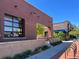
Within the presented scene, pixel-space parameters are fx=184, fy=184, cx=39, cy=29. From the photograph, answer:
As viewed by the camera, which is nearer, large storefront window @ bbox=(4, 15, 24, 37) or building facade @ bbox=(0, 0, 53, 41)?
building facade @ bbox=(0, 0, 53, 41)

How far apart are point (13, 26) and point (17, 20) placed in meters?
1.15

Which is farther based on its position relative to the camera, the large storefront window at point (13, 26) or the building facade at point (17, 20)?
the large storefront window at point (13, 26)

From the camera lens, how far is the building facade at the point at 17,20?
1736 cm

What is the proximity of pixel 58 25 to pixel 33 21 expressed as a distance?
32.2 meters

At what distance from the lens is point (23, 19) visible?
21969 millimetres

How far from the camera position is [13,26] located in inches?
782

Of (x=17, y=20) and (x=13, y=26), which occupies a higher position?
(x=17, y=20)

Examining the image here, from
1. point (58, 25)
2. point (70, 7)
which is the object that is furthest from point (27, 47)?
point (58, 25)

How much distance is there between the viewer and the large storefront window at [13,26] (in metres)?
18.4

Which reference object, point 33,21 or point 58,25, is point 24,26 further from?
point 58,25

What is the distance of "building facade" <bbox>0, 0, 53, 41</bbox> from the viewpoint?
1736cm

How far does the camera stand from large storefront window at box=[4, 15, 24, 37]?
1839cm

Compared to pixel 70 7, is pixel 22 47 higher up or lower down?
lower down

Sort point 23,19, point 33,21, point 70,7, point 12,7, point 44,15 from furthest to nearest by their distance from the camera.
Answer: point 70,7, point 44,15, point 33,21, point 23,19, point 12,7
